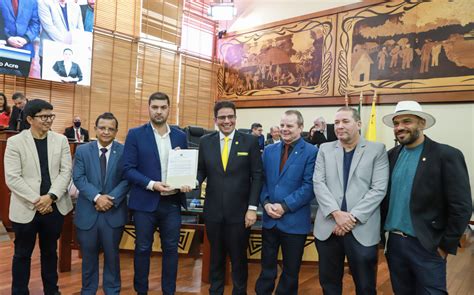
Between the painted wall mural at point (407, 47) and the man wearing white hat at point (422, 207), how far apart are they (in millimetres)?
5392

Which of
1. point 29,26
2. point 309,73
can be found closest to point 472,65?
point 309,73

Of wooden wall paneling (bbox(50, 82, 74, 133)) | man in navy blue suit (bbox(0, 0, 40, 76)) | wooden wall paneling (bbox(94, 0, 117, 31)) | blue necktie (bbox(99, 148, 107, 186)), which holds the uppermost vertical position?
wooden wall paneling (bbox(94, 0, 117, 31))

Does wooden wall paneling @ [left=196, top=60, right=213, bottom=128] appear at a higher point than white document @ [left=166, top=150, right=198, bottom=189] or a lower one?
higher

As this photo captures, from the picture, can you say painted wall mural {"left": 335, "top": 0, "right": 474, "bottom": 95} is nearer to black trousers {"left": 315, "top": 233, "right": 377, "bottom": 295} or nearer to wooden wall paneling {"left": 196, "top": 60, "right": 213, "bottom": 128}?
wooden wall paneling {"left": 196, "top": 60, "right": 213, "bottom": 128}

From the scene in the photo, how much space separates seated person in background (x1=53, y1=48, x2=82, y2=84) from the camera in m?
7.20

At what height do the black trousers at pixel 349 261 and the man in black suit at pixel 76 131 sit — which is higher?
the man in black suit at pixel 76 131

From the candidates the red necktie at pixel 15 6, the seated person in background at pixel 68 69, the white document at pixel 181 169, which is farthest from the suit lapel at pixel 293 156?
the red necktie at pixel 15 6

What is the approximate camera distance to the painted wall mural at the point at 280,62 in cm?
845

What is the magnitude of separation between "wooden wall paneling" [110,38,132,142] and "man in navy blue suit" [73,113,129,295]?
A: 6.01 meters

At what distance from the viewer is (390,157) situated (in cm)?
237

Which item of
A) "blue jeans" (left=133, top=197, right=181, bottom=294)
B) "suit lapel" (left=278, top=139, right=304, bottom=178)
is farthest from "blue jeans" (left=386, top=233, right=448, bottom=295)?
"blue jeans" (left=133, top=197, right=181, bottom=294)

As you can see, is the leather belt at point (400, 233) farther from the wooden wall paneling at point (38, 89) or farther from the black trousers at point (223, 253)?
the wooden wall paneling at point (38, 89)

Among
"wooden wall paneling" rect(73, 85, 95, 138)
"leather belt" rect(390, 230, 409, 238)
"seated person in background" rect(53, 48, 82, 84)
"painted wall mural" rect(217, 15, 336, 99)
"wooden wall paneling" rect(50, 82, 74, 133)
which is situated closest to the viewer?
"leather belt" rect(390, 230, 409, 238)

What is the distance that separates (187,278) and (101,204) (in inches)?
54.8
